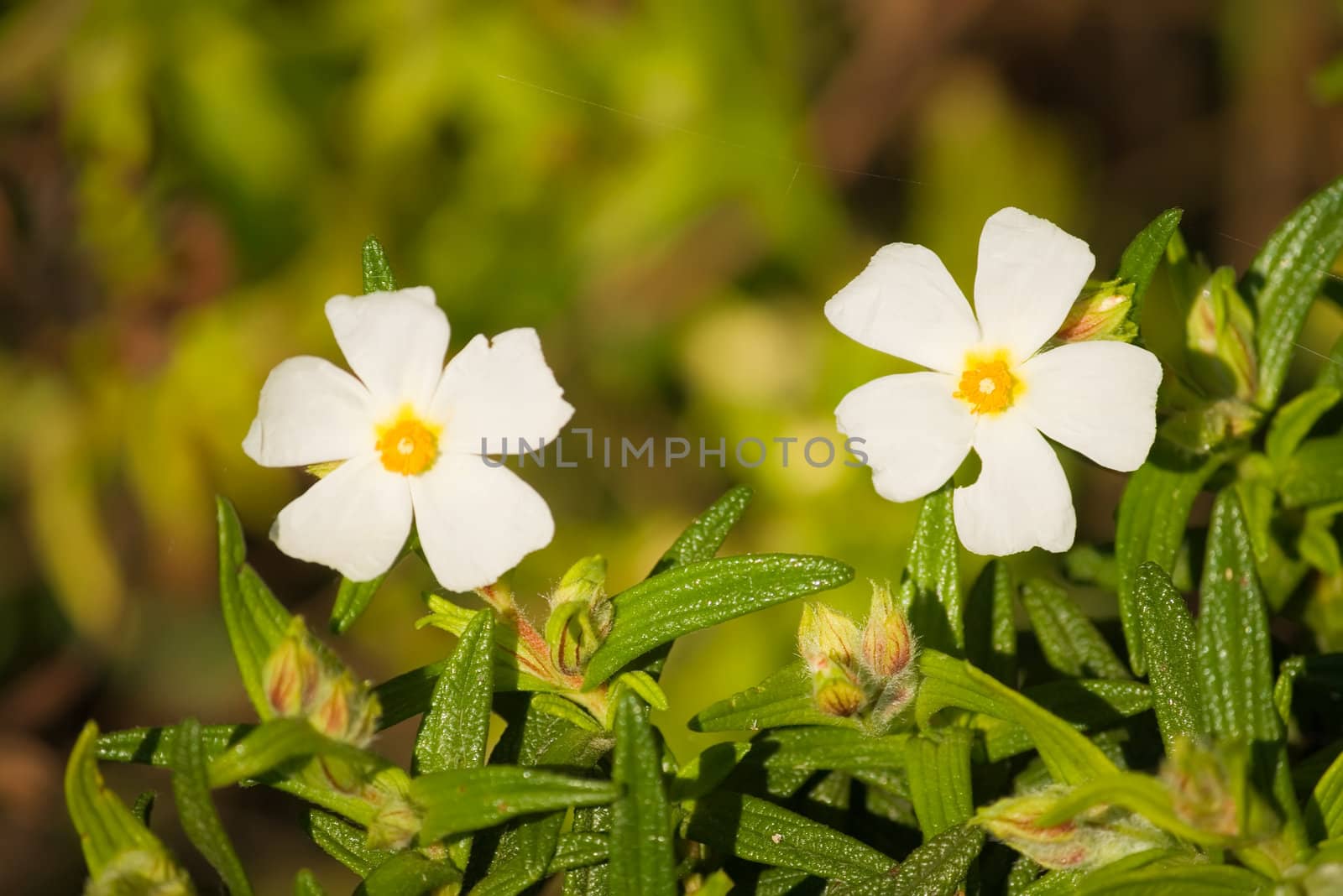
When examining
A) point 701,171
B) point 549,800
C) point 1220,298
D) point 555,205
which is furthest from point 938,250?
point 549,800

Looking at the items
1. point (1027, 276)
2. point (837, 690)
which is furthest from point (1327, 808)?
point (1027, 276)

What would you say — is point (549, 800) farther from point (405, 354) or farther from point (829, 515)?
point (829, 515)

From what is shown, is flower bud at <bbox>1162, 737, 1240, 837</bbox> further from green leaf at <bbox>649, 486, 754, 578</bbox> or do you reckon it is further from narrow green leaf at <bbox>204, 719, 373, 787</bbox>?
narrow green leaf at <bbox>204, 719, 373, 787</bbox>

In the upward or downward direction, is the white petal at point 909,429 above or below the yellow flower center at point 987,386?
below

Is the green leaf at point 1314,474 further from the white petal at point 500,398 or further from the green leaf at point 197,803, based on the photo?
the green leaf at point 197,803

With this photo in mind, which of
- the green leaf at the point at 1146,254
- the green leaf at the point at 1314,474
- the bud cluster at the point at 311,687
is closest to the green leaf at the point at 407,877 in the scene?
the bud cluster at the point at 311,687

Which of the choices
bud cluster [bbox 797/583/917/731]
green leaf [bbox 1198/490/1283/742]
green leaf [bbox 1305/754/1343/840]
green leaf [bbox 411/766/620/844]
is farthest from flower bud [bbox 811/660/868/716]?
green leaf [bbox 1305/754/1343/840]
